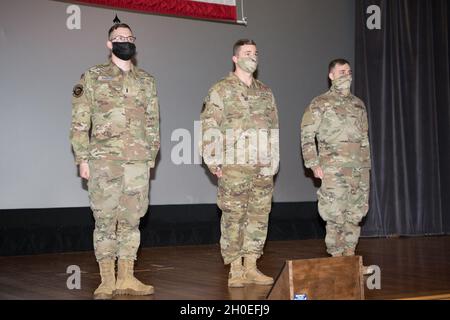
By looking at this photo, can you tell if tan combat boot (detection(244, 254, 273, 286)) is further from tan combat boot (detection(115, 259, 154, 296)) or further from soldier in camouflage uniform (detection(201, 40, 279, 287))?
tan combat boot (detection(115, 259, 154, 296))

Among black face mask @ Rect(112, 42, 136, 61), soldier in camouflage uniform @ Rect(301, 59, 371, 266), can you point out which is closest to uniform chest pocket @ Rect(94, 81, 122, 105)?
black face mask @ Rect(112, 42, 136, 61)

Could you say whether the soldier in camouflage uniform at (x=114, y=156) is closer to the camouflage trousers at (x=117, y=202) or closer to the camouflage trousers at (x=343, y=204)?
the camouflage trousers at (x=117, y=202)

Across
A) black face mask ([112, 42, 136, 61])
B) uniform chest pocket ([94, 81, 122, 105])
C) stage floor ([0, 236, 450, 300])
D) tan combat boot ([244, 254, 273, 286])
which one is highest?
black face mask ([112, 42, 136, 61])

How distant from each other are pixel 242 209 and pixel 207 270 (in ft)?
3.29

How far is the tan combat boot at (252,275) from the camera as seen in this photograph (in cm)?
430

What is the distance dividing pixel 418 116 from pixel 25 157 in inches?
184

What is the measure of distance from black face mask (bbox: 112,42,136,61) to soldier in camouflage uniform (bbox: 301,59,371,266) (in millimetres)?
1650

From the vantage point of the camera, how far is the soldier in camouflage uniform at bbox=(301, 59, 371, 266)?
4922 millimetres

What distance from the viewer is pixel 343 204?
194 inches

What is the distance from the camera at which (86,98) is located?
3.84m

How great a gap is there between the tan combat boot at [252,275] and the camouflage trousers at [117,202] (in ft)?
2.74

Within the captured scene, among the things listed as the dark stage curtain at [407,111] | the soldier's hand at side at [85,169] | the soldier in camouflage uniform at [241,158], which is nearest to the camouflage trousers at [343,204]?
the soldier in camouflage uniform at [241,158]

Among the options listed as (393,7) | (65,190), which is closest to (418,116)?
(393,7)

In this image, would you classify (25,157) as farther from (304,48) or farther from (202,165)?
(304,48)
